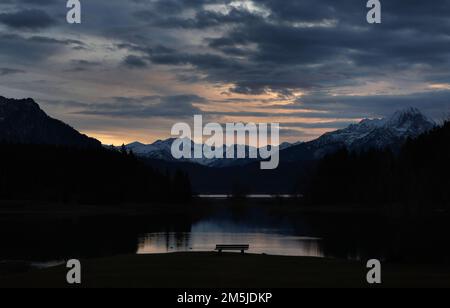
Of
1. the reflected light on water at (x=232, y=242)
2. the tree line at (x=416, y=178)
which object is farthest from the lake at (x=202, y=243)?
the tree line at (x=416, y=178)

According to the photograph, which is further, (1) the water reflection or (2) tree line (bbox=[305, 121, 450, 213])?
(2) tree line (bbox=[305, 121, 450, 213])

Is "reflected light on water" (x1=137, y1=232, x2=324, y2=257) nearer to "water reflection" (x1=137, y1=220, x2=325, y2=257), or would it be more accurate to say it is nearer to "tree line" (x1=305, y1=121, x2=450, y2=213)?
"water reflection" (x1=137, y1=220, x2=325, y2=257)

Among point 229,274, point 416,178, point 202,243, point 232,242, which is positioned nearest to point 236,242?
point 232,242

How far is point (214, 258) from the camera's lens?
52625mm

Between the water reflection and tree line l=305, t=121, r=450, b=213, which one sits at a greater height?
tree line l=305, t=121, r=450, b=213

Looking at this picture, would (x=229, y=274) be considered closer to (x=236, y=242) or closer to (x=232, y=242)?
(x=236, y=242)

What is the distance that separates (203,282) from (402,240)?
48363 mm

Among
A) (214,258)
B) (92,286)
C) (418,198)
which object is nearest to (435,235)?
(214,258)

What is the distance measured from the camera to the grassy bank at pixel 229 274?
3628 centimetres

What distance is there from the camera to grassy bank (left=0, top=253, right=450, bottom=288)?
36281 mm

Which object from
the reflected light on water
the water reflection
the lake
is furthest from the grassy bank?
the water reflection

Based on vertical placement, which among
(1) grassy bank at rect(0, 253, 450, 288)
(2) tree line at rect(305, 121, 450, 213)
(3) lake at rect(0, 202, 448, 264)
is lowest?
(1) grassy bank at rect(0, 253, 450, 288)

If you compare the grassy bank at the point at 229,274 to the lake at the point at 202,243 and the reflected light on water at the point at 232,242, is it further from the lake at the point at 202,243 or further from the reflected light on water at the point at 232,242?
the reflected light on water at the point at 232,242
